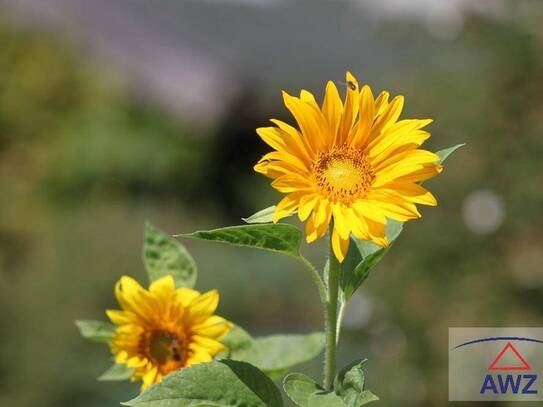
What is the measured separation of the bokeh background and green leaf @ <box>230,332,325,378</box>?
2957 mm

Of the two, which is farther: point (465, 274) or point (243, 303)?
point (243, 303)

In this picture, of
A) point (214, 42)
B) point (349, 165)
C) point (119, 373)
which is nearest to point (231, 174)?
point (214, 42)

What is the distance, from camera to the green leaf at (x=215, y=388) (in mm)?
568

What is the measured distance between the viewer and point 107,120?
7.84 metres

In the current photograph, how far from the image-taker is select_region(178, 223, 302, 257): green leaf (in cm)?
59

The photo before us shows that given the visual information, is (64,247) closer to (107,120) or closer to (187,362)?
(107,120)

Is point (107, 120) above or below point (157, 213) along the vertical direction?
above

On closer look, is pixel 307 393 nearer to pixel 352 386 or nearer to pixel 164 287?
pixel 352 386

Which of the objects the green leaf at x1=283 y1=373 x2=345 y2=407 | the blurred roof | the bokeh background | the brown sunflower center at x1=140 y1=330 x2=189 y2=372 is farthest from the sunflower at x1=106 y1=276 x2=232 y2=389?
the blurred roof

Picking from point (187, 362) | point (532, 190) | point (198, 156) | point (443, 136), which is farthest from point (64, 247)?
point (187, 362)

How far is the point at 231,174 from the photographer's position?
25.1 ft

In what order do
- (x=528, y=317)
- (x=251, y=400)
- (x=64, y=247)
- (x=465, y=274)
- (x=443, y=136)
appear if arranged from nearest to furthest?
1. (x=251, y=400)
2. (x=528, y=317)
3. (x=465, y=274)
4. (x=443, y=136)
5. (x=64, y=247)

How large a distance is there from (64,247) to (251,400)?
4239 millimetres

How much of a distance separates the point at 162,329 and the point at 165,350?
15mm
